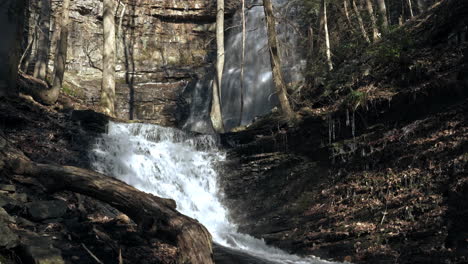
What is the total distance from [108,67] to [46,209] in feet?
39.1

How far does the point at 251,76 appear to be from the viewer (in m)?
23.2

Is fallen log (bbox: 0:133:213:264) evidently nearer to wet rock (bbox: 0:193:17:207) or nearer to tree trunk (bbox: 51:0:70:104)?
wet rock (bbox: 0:193:17:207)

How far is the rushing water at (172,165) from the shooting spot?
1227 centimetres

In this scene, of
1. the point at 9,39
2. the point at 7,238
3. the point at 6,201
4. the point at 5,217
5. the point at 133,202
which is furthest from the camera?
the point at 9,39

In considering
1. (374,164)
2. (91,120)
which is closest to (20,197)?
(374,164)

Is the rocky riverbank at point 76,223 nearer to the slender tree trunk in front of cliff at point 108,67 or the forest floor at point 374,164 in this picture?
the forest floor at point 374,164

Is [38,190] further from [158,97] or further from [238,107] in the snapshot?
[158,97]

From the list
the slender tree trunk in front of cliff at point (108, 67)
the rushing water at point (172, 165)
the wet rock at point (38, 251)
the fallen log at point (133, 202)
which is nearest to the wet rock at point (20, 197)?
the fallen log at point (133, 202)

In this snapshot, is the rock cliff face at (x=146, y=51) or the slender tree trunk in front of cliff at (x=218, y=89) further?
the rock cliff face at (x=146, y=51)

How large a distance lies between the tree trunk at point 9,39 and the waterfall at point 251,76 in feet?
38.6

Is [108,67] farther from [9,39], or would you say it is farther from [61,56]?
[9,39]

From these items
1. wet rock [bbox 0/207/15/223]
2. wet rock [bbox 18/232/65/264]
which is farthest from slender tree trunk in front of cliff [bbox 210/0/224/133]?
wet rock [bbox 18/232/65/264]

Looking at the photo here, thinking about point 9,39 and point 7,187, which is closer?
point 7,187

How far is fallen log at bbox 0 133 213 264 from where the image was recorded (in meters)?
5.20
